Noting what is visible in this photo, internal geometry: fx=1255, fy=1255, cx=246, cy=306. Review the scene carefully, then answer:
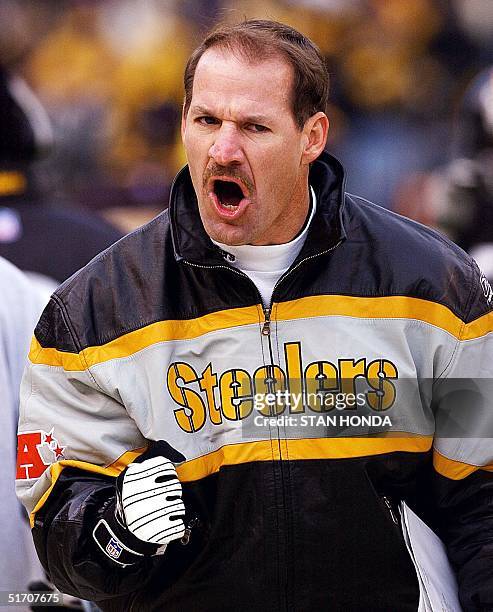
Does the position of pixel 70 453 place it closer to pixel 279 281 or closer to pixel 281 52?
pixel 279 281

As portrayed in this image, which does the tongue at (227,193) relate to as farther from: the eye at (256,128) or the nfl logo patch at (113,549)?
the nfl logo patch at (113,549)

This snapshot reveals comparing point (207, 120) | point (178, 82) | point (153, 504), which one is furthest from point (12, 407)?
point (178, 82)

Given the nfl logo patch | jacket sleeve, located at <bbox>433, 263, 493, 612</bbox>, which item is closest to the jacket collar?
jacket sleeve, located at <bbox>433, 263, 493, 612</bbox>

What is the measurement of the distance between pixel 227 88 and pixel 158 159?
4.45 m

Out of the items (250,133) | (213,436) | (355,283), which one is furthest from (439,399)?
(250,133)

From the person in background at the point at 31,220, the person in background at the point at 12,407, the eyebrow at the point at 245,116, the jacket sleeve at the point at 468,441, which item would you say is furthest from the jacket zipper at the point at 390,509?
the person in background at the point at 31,220

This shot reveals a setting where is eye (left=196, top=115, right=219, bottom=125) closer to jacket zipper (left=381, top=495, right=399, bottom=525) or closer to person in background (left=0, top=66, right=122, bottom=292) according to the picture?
jacket zipper (left=381, top=495, right=399, bottom=525)

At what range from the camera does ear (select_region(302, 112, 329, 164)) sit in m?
2.72

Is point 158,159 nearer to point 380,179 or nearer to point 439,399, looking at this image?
point 380,179

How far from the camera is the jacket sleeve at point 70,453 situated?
2586 millimetres

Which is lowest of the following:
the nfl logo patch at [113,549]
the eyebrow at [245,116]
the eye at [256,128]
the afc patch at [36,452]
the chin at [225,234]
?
the nfl logo patch at [113,549]

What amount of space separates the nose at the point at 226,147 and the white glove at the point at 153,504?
2.08ft

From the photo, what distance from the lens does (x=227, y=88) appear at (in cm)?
258

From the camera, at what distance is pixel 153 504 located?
96.5 inches
